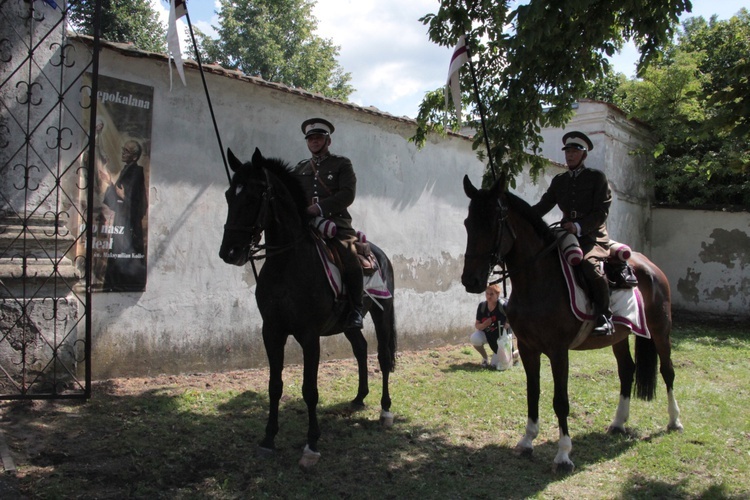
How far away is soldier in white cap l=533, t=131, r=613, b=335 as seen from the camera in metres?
5.20

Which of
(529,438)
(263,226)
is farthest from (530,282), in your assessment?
(263,226)

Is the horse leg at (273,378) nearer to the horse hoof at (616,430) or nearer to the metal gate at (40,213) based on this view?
the metal gate at (40,213)

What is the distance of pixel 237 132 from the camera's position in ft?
25.1

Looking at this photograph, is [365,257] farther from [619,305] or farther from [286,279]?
[619,305]

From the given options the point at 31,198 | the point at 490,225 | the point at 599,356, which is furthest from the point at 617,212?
the point at 31,198

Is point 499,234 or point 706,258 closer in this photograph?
point 499,234

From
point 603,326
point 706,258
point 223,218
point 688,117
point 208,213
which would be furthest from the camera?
point 706,258

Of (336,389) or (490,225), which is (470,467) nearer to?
(490,225)

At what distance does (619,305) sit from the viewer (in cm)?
552

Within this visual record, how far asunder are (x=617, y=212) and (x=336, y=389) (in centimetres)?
1170

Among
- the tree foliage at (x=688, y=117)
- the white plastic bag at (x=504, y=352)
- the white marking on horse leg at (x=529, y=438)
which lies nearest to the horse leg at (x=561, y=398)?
the white marking on horse leg at (x=529, y=438)

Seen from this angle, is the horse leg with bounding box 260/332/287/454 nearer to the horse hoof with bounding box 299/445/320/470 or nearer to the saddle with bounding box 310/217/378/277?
the horse hoof with bounding box 299/445/320/470

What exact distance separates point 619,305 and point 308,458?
3.26m

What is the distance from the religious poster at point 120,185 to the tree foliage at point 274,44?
23.7 metres
